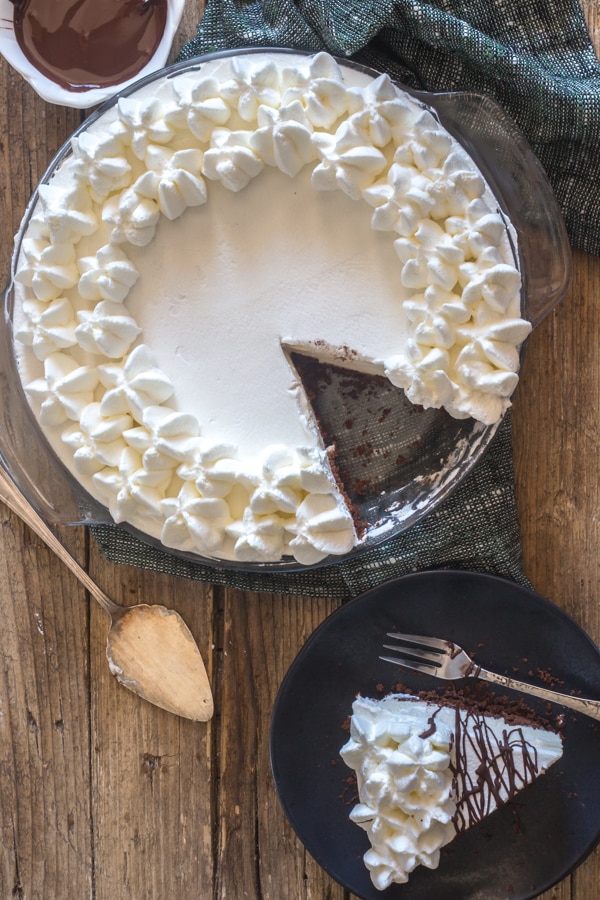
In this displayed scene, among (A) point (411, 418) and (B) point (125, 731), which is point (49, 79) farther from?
(B) point (125, 731)

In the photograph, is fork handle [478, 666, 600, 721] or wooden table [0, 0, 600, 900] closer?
fork handle [478, 666, 600, 721]

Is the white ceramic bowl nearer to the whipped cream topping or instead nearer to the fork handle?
the whipped cream topping

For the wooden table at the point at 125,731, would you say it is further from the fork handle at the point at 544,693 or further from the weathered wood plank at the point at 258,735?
the fork handle at the point at 544,693

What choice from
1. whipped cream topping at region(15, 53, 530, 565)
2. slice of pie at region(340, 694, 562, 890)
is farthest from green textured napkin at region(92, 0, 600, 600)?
slice of pie at region(340, 694, 562, 890)

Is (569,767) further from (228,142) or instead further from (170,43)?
(170,43)

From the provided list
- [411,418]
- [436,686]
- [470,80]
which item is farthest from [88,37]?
[436,686]

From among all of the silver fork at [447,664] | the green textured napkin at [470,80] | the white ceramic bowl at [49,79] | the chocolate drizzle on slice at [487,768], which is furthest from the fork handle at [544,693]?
the white ceramic bowl at [49,79]

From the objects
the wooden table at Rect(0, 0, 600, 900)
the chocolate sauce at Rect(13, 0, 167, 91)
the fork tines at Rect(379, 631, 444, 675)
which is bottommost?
the wooden table at Rect(0, 0, 600, 900)

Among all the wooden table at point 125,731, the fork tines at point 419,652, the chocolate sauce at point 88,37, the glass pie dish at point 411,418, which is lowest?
the wooden table at point 125,731
